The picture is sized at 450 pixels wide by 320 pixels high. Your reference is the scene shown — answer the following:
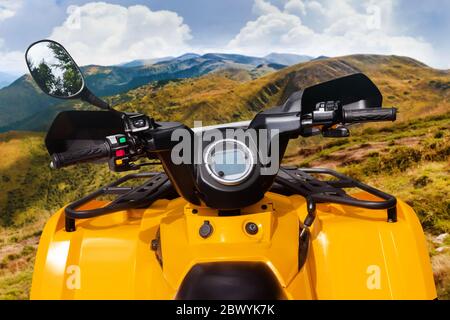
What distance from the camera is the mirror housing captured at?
174 cm

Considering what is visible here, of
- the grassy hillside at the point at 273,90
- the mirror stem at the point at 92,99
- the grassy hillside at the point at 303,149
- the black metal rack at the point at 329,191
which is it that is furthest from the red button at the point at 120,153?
the grassy hillside at the point at 273,90

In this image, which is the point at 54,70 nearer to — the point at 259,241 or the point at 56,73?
the point at 56,73

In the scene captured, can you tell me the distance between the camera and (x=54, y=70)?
6.16 ft

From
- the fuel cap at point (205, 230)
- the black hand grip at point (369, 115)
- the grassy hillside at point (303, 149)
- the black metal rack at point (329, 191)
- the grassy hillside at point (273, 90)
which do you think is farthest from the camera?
the grassy hillside at point (273, 90)

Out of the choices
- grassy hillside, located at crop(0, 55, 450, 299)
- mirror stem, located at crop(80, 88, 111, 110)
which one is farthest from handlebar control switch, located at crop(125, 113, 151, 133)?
grassy hillside, located at crop(0, 55, 450, 299)

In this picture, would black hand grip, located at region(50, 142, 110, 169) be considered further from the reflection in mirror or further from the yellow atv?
the reflection in mirror

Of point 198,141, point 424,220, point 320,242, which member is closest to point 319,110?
point 198,141

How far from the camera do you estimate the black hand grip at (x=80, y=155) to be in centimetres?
155

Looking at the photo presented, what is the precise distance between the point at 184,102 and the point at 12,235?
6623mm

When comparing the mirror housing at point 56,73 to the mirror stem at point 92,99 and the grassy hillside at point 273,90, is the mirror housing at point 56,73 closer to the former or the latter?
the mirror stem at point 92,99

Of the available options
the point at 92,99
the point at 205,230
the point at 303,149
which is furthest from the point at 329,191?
the point at 303,149

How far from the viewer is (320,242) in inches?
81.2

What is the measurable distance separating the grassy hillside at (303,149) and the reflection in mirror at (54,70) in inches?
A: 46.6

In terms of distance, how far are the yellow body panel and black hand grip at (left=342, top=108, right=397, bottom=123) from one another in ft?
1.60
